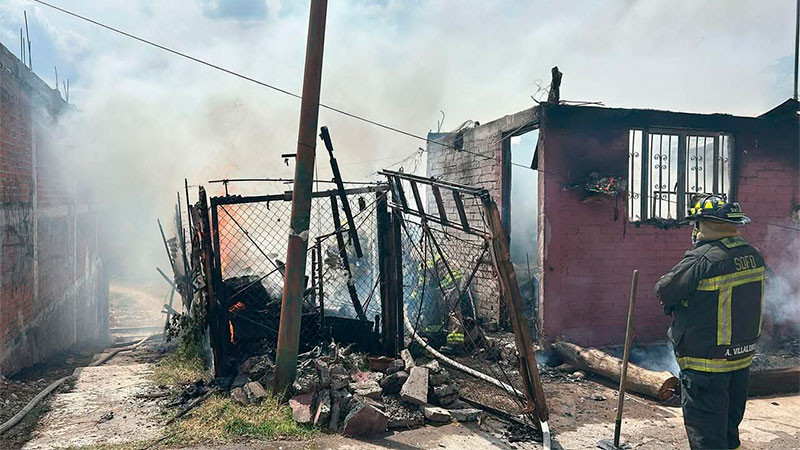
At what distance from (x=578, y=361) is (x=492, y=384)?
1.64 m

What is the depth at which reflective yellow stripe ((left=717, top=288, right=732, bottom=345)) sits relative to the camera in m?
3.89

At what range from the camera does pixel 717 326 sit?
3914mm

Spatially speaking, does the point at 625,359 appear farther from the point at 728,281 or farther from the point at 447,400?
the point at 447,400

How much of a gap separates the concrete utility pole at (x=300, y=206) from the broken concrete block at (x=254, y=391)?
156mm

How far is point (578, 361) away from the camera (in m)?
6.84

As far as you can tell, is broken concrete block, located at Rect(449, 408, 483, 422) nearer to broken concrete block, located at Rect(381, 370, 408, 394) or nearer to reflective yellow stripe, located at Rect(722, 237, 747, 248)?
broken concrete block, located at Rect(381, 370, 408, 394)

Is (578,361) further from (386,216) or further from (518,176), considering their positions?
(518,176)

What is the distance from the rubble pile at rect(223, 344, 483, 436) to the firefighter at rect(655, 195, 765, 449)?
6.32 ft

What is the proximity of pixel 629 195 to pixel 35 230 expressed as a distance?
9.76 m

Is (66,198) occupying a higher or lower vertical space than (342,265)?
higher

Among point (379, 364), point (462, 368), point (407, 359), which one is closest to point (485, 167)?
point (462, 368)

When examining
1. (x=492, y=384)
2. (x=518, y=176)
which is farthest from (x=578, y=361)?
(x=518, y=176)

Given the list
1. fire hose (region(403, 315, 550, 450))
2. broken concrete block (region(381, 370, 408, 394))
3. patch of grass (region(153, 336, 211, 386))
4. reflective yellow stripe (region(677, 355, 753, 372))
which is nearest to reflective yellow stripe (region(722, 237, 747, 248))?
reflective yellow stripe (region(677, 355, 753, 372))

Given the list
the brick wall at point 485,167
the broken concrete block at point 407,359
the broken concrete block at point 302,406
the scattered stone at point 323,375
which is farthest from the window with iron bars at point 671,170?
the broken concrete block at point 302,406
